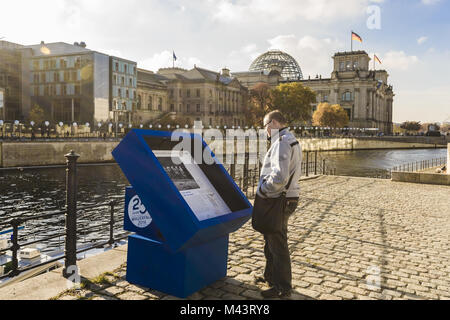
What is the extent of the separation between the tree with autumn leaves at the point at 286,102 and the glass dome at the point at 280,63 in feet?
176

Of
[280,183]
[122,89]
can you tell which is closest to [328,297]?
[280,183]

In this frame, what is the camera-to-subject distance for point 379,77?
150875 mm

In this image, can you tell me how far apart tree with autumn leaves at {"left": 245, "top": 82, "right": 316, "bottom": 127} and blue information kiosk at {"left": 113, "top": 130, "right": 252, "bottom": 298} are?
280ft

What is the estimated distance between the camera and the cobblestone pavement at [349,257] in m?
5.56

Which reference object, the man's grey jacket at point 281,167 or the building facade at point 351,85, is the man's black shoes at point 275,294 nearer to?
the man's grey jacket at point 281,167

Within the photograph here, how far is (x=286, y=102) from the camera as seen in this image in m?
90.5

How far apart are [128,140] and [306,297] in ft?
10.2

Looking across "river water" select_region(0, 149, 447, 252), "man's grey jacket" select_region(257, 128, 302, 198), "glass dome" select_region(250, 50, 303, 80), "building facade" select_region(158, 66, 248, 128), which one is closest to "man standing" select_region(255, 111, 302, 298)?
"man's grey jacket" select_region(257, 128, 302, 198)

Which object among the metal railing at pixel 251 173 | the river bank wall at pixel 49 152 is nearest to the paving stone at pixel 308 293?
the metal railing at pixel 251 173

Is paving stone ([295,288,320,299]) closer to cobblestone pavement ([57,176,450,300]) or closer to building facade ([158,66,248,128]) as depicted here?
cobblestone pavement ([57,176,450,300])

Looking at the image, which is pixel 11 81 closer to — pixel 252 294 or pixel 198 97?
pixel 198 97

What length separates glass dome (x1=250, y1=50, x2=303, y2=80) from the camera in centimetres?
14850

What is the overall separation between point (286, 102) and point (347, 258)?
85292mm

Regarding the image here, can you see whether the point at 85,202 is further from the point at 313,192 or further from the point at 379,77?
the point at 379,77
